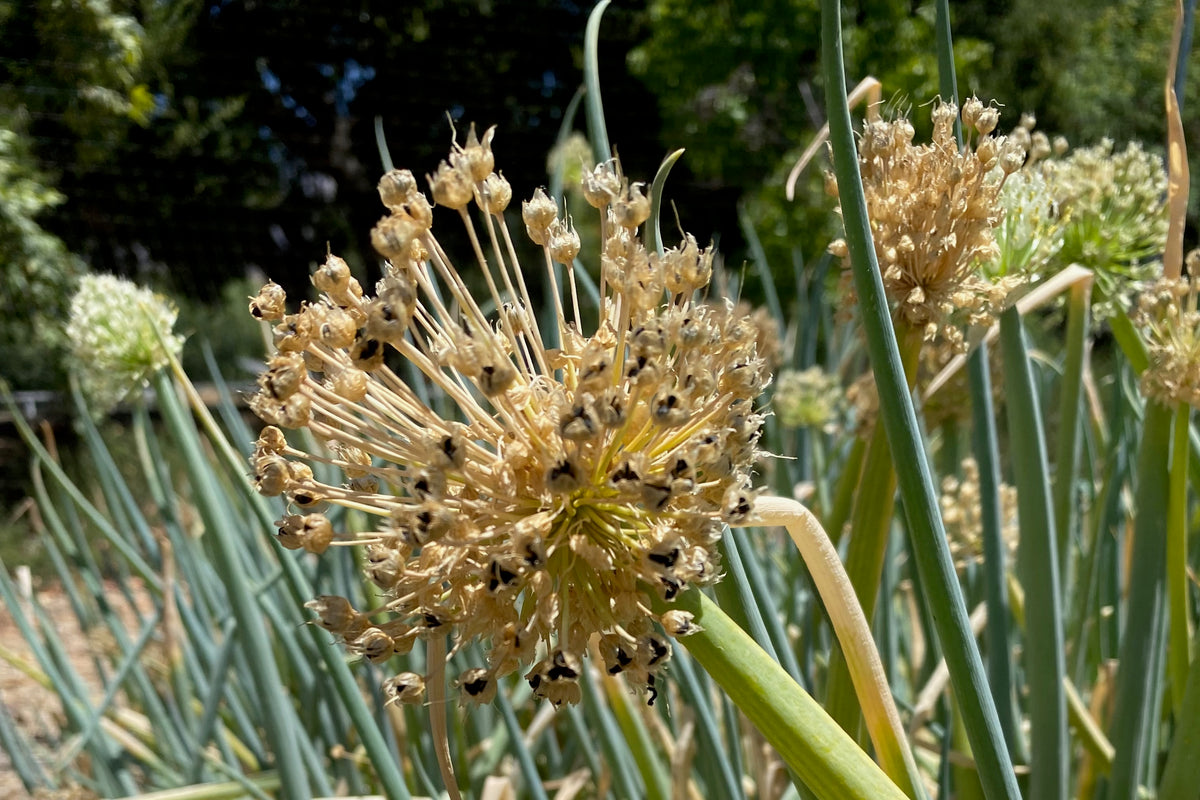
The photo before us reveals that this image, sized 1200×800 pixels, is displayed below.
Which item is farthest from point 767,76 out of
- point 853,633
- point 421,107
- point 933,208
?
point 853,633

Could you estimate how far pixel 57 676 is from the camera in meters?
0.78

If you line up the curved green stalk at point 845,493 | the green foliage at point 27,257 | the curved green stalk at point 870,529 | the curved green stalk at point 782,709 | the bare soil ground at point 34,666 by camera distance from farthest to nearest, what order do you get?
the green foliage at point 27,257 < the bare soil ground at point 34,666 < the curved green stalk at point 845,493 < the curved green stalk at point 870,529 < the curved green stalk at point 782,709

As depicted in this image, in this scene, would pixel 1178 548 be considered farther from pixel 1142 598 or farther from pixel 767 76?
pixel 767 76

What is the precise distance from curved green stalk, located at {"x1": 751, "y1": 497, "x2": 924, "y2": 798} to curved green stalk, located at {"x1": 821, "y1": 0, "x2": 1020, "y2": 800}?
0.09ft

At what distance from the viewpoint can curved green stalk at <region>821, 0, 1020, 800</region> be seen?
27 centimetres

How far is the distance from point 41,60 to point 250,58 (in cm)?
143

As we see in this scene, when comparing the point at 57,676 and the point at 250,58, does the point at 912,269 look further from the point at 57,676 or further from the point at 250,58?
the point at 250,58

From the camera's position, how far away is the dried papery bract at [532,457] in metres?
0.26

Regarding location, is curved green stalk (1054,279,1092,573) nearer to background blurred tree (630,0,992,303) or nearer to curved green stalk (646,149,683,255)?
curved green stalk (646,149,683,255)

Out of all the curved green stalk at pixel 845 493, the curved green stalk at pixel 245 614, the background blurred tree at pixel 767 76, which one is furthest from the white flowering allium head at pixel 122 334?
the background blurred tree at pixel 767 76

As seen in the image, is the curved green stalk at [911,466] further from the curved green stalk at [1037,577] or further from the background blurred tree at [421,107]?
the background blurred tree at [421,107]

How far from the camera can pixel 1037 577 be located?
42 cm

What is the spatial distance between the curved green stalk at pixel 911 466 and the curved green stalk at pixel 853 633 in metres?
0.03

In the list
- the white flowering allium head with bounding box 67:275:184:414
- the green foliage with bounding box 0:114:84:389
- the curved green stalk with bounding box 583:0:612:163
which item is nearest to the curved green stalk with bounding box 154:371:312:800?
the white flowering allium head with bounding box 67:275:184:414
